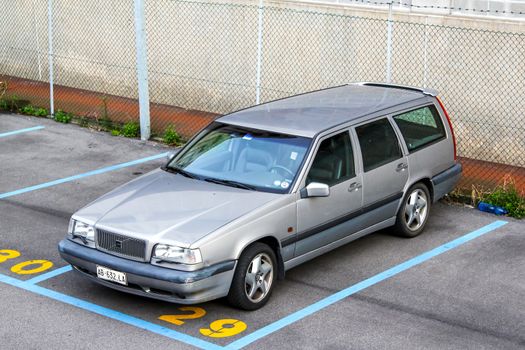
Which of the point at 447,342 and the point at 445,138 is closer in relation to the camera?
the point at 447,342

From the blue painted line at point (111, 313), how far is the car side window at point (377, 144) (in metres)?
2.68

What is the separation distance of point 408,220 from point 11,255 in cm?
420

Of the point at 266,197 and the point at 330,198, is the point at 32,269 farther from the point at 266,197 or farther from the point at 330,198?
the point at 330,198

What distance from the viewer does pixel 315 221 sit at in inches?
342

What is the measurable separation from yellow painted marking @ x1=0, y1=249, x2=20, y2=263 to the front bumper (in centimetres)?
175

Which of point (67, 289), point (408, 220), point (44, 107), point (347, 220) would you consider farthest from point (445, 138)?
point (44, 107)

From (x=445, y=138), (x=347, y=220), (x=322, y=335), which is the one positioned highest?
(x=445, y=138)

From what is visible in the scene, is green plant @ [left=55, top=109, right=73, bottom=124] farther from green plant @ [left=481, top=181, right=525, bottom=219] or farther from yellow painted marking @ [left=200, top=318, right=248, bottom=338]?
yellow painted marking @ [left=200, top=318, right=248, bottom=338]

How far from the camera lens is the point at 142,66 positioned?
14000mm

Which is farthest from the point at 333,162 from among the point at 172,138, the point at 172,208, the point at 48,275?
the point at 172,138

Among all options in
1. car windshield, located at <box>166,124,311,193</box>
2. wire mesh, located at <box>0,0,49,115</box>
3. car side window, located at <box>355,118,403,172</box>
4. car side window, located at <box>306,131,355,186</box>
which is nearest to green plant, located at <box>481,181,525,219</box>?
car side window, located at <box>355,118,403,172</box>

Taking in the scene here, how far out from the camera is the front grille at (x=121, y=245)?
7812mm

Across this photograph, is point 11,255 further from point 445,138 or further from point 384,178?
point 445,138

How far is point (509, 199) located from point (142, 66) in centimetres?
596
